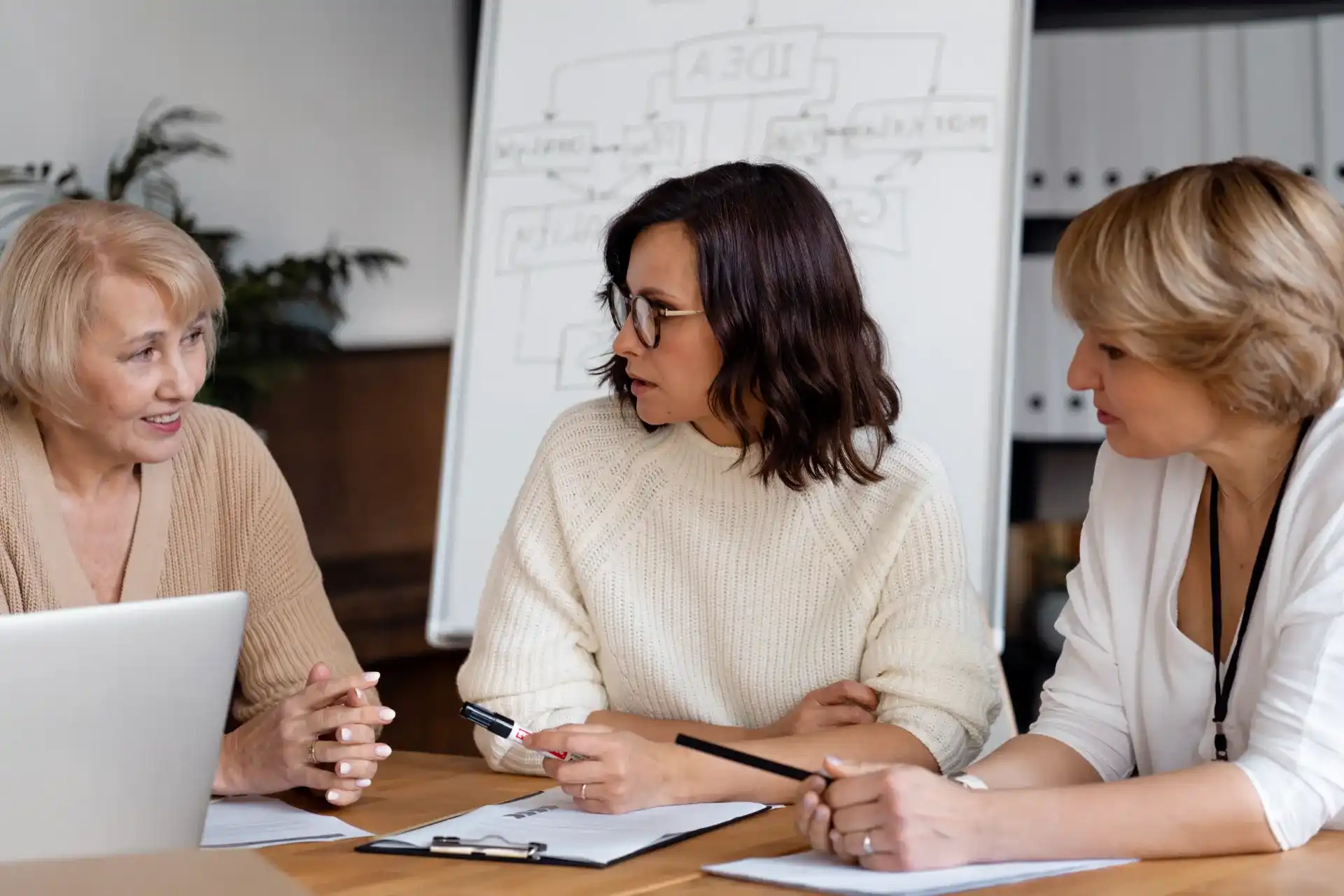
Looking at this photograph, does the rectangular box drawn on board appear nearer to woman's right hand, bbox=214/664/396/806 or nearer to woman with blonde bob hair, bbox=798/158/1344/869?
woman with blonde bob hair, bbox=798/158/1344/869

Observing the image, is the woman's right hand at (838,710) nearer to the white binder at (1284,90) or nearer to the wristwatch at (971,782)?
the wristwatch at (971,782)

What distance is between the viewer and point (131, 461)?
1807mm

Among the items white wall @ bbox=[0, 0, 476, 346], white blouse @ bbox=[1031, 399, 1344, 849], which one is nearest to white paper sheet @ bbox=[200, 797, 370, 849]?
white blouse @ bbox=[1031, 399, 1344, 849]

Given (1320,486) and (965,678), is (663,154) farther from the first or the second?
(1320,486)

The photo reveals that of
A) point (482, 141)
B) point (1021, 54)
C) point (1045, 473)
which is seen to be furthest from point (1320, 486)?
point (1045, 473)

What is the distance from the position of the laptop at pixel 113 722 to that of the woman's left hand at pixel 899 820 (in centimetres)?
50

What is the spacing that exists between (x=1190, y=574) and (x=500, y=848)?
71 centimetres

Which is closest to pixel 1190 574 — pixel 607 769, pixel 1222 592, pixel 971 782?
pixel 1222 592

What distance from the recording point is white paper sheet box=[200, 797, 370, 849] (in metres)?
1.39

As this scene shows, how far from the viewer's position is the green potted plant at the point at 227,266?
3.21 metres

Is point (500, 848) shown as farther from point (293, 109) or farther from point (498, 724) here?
point (293, 109)

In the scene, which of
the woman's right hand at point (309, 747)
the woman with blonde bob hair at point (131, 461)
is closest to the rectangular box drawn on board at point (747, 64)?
the woman with blonde bob hair at point (131, 461)

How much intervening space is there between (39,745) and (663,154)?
178 centimetres

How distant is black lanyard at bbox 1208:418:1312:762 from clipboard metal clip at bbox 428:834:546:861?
64 cm
